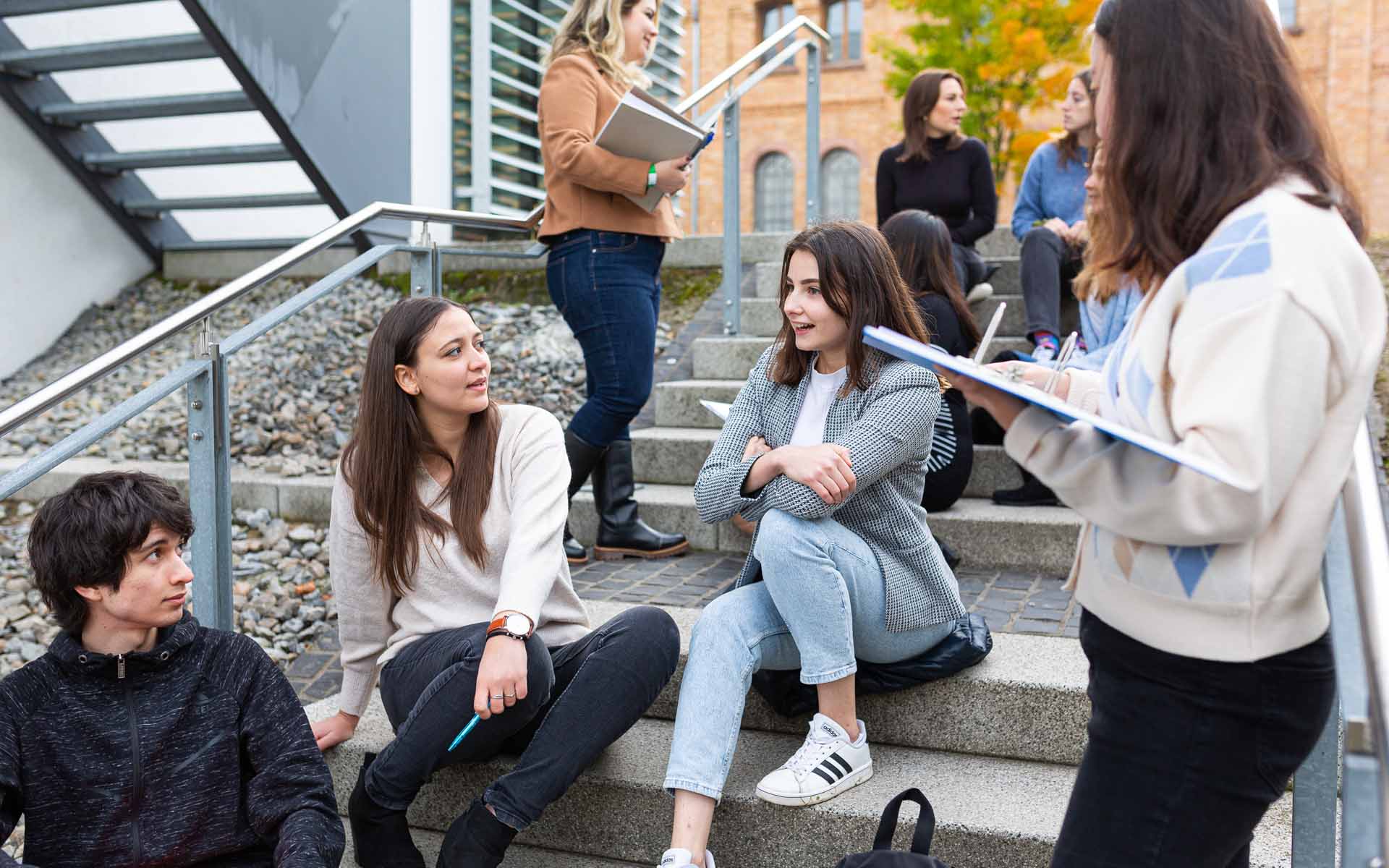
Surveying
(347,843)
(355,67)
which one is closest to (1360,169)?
(355,67)

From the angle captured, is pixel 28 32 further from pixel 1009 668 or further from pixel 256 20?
pixel 1009 668

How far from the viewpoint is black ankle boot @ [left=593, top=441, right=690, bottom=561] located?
3811mm

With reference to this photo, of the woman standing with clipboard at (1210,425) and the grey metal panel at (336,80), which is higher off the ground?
the grey metal panel at (336,80)

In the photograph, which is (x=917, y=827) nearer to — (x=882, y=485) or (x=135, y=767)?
(x=882, y=485)

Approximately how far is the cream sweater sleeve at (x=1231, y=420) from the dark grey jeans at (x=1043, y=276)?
10.6 feet

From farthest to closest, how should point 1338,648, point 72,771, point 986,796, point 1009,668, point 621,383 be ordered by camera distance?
point 621,383 → point 1009,668 → point 986,796 → point 72,771 → point 1338,648

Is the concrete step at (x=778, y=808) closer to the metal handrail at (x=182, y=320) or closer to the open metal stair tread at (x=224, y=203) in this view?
the metal handrail at (x=182, y=320)

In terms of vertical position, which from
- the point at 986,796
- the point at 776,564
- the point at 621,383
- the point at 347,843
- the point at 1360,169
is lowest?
the point at 347,843

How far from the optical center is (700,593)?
11.2 ft

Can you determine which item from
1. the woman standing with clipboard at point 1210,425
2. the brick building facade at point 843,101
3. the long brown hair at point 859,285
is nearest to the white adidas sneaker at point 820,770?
the long brown hair at point 859,285

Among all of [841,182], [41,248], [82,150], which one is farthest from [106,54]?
[841,182]

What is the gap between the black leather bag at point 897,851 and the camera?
183 centimetres

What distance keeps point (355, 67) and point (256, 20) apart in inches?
34.5

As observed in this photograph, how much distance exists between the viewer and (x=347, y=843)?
262 cm
